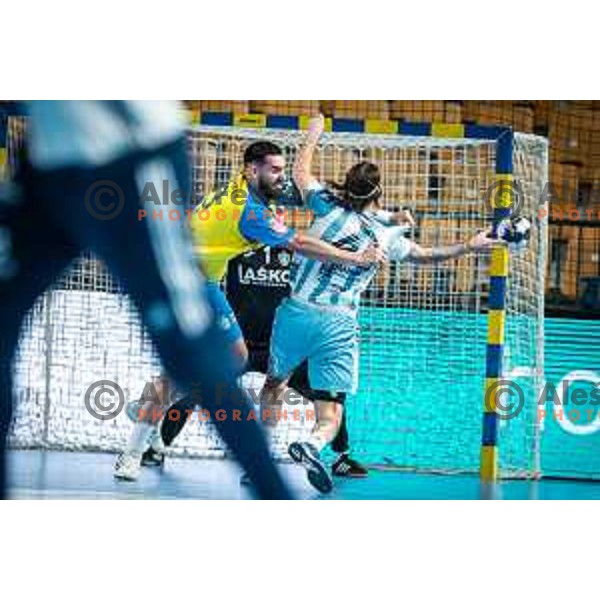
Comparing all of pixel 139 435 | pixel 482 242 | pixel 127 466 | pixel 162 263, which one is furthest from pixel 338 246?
pixel 127 466

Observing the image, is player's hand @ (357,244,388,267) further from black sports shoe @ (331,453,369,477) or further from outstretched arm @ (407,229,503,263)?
black sports shoe @ (331,453,369,477)

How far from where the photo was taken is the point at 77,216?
6.78 metres

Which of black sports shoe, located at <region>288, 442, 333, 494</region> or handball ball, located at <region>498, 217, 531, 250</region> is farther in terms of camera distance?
handball ball, located at <region>498, 217, 531, 250</region>

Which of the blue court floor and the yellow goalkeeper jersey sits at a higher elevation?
the yellow goalkeeper jersey

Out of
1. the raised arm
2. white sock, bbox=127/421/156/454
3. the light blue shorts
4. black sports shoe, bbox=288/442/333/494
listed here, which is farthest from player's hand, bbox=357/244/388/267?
white sock, bbox=127/421/156/454

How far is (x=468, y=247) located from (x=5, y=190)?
1.69 meters

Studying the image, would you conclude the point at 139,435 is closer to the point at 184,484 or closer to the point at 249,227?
the point at 184,484

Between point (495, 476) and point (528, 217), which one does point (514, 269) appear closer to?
point (528, 217)

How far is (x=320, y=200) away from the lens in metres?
6.96

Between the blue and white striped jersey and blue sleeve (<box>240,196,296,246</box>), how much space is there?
85 millimetres

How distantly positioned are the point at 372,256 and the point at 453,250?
300mm

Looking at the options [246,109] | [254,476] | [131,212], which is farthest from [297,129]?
[254,476]

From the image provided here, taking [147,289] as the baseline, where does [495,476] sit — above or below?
below

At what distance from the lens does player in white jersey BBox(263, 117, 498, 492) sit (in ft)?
22.8
